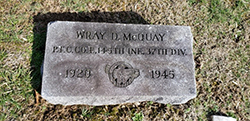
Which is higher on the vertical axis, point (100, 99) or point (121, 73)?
point (121, 73)

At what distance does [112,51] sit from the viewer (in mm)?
2881

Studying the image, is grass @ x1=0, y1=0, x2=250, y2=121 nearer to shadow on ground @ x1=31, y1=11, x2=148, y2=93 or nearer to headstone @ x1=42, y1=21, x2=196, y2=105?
shadow on ground @ x1=31, y1=11, x2=148, y2=93

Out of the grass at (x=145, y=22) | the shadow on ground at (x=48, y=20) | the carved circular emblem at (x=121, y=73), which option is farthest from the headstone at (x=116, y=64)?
the shadow on ground at (x=48, y=20)

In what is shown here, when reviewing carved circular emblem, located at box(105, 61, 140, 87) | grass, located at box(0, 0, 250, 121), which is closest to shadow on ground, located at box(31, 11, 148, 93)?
grass, located at box(0, 0, 250, 121)

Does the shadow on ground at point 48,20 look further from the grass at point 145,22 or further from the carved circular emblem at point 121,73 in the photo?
the carved circular emblem at point 121,73

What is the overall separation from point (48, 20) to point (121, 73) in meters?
1.79

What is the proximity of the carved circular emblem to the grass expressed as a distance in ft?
2.13

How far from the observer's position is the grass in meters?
3.19

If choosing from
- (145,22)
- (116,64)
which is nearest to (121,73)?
(116,64)

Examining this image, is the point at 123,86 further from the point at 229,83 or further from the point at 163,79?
the point at 229,83

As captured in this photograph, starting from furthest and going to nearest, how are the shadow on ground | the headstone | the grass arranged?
the shadow on ground
the grass
the headstone

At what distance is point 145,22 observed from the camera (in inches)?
156

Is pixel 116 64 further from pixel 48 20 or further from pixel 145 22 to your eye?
pixel 48 20

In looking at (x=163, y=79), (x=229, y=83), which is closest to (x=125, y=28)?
(x=163, y=79)
